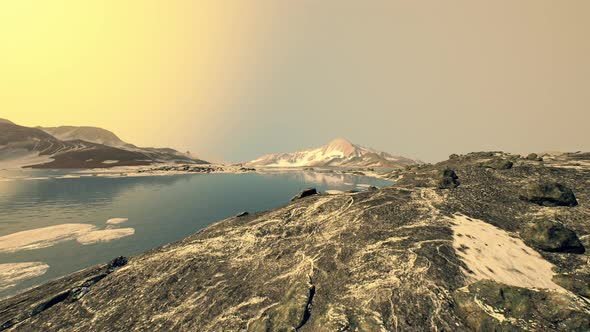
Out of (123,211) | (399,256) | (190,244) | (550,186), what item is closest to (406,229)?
(399,256)

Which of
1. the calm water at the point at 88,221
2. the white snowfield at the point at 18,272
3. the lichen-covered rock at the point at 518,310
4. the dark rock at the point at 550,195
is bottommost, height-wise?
the white snowfield at the point at 18,272

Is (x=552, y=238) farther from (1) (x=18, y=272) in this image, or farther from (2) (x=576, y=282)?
(1) (x=18, y=272)

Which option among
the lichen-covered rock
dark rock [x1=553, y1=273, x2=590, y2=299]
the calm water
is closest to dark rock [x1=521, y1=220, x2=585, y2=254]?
dark rock [x1=553, y1=273, x2=590, y2=299]

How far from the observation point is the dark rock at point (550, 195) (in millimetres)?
21703

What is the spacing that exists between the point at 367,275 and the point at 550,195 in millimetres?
20322

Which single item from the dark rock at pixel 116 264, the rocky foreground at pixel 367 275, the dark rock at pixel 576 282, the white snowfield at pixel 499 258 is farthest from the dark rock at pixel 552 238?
the dark rock at pixel 116 264

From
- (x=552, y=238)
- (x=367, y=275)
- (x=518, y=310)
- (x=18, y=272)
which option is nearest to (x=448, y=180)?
(x=552, y=238)

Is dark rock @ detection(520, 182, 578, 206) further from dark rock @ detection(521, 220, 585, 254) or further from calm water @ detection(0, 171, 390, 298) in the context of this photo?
calm water @ detection(0, 171, 390, 298)

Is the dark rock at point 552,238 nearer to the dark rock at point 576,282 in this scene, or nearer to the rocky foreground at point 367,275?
the rocky foreground at point 367,275

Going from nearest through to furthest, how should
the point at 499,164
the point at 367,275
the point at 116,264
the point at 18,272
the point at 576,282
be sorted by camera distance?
the point at 576,282 → the point at 367,275 → the point at 116,264 → the point at 18,272 → the point at 499,164

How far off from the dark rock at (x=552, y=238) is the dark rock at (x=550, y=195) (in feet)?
19.3

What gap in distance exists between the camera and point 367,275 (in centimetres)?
1577

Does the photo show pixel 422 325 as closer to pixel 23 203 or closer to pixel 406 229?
pixel 406 229

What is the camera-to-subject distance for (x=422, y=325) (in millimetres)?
12039
